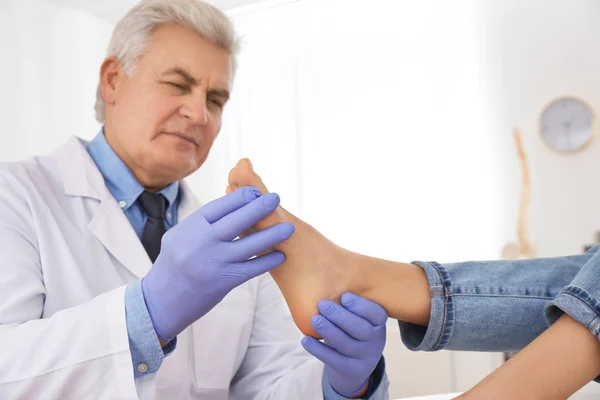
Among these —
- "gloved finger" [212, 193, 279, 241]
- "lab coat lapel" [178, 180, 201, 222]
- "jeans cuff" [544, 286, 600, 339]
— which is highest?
"gloved finger" [212, 193, 279, 241]

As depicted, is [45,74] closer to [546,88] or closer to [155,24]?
[155,24]

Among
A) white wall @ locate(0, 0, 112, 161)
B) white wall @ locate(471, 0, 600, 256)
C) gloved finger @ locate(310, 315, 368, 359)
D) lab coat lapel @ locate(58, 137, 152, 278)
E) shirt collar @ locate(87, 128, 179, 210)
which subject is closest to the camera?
gloved finger @ locate(310, 315, 368, 359)

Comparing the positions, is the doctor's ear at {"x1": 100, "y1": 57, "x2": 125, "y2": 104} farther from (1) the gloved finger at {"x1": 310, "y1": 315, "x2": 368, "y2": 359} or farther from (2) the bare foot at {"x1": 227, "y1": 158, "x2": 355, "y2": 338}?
(1) the gloved finger at {"x1": 310, "y1": 315, "x2": 368, "y2": 359}

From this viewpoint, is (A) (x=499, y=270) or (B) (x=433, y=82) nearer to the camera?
(A) (x=499, y=270)

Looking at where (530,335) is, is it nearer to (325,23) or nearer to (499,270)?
(499,270)

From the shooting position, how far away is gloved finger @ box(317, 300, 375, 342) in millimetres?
902

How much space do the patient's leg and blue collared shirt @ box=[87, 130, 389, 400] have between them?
0.64 ft

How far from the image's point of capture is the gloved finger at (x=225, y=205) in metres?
0.86

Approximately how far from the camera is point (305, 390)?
121 cm

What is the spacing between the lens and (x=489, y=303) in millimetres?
909

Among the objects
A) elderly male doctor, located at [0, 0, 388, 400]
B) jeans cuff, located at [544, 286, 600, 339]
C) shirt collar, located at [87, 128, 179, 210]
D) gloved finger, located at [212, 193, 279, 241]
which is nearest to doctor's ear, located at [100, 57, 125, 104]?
elderly male doctor, located at [0, 0, 388, 400]

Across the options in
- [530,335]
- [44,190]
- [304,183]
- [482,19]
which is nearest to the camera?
[530,335]

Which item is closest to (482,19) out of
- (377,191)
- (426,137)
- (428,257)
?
(426,137)

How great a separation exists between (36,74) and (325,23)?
4.50 ft
